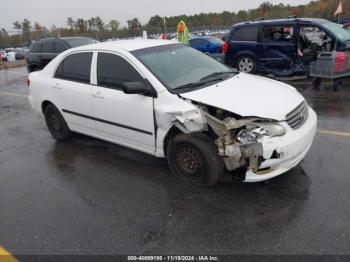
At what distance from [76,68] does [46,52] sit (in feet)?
26.7

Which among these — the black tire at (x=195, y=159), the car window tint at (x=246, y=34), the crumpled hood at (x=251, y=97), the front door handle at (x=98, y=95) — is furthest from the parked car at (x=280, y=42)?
the black tire at (x=195, y=159)

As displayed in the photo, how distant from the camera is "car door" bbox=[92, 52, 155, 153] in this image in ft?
13.5

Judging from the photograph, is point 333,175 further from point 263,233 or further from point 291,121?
point 263,233

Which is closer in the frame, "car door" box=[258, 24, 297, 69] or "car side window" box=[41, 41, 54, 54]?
"car door" box=[258, 24, 297, 69]

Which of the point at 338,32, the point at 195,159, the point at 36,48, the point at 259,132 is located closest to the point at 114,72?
the point at 195,159

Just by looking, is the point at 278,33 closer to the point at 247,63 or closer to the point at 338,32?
the point at 247,63

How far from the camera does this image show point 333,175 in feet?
12.9

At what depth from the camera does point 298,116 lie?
3740 mm

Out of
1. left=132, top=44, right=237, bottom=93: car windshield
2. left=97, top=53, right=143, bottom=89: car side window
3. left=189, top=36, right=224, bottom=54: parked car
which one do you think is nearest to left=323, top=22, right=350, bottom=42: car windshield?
left=132, top=44, right=237, bottom=93: car windshield

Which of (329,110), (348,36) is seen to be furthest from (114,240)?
(348,36)

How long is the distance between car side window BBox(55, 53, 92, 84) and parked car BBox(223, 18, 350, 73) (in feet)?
20.4

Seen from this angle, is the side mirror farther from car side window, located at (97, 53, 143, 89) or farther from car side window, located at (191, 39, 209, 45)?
car side window, located at (191, 39, 209, 45)

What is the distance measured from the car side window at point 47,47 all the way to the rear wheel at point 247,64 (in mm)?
6751

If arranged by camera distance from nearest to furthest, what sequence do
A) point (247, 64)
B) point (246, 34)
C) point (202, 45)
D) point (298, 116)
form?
point (298, 116)
point (246, 34)
point (247, 64)
point (202, 45)
